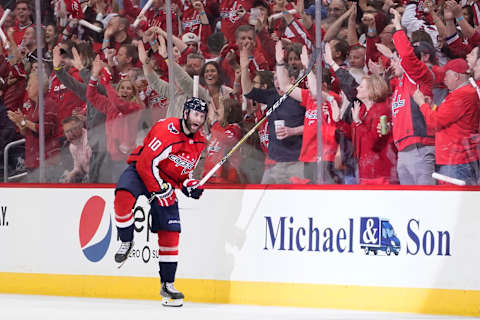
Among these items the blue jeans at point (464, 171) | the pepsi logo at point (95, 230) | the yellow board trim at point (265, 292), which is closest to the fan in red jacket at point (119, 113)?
the pepsi logo at point (95, 230)

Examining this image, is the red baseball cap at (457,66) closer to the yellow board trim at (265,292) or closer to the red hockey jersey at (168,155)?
the yellow board trim at (265,292)

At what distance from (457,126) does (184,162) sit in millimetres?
1800

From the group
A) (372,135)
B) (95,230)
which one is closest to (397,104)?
(372,135)

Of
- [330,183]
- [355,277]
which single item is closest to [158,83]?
[330,183]

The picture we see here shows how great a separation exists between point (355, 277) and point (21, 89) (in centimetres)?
323

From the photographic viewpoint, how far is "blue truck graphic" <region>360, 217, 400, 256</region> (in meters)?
6.44

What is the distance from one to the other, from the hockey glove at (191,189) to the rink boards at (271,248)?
0.40 metres

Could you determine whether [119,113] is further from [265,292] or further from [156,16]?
[265,292]

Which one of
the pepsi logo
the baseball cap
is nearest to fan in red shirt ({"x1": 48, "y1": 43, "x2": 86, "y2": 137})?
the pepsi logo

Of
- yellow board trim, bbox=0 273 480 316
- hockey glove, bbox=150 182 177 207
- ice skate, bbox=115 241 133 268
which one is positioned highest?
hockey glove, bbox=150 182 177 207

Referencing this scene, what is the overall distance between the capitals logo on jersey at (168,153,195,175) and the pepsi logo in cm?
92

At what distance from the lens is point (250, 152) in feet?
23.5

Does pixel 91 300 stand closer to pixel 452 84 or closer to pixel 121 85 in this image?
pixel 121 85

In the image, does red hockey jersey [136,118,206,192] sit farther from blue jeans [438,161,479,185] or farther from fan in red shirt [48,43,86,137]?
blue jeans [438,161,479,185]
